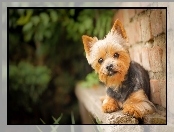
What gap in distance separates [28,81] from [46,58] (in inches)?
7.9

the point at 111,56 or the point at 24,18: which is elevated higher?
the point at 24,18

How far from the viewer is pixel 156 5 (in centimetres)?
243

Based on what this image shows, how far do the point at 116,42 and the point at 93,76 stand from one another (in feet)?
0.93

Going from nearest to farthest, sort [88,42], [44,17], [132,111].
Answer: [132,111] → [88,42] → [44,17]

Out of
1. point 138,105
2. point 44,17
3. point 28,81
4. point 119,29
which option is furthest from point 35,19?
point 138,105

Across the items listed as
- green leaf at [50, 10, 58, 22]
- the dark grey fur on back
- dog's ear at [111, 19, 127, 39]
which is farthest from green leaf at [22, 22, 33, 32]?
the dark grey fur on back

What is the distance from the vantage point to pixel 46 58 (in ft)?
9.00

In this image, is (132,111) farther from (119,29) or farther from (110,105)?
(119,29)

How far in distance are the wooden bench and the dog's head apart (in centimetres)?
19

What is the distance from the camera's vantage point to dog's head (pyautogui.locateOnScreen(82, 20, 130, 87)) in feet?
7.66

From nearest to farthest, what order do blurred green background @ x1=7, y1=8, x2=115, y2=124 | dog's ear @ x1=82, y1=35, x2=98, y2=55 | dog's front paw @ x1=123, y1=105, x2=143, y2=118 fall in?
dog's front paw @ x1=123, y1=105, x2=143, y2=118 < dog's ear @ x1=82, y1=35, x2=98, y2=55 < blurred green background @ x1=7, y1=8, x2=115, y2=124

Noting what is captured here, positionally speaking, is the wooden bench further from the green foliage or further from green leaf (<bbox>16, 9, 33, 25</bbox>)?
green leaf (<bbox>16, 9, 33, 25</bbox>)

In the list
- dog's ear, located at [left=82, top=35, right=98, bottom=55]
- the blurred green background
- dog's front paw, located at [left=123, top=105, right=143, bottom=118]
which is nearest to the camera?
dog's front paw, located at [left=123, top=105, right=143, bottom=118]

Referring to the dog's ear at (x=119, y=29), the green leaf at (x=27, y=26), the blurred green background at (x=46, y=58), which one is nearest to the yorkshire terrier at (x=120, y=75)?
the dog's ear at (x=119, y=29)
